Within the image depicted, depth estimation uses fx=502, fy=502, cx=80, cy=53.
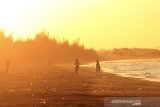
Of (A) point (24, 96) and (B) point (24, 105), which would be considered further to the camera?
(A) point (24, 96)

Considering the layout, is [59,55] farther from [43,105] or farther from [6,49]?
[43,105]

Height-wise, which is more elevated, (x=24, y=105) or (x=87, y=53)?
(x=87, y=53)

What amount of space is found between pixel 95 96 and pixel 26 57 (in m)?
74.2

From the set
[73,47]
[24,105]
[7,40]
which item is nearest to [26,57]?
[7,40]

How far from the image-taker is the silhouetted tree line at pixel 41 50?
321 feet

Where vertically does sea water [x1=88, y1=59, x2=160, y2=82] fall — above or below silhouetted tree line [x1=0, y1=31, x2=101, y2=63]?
below

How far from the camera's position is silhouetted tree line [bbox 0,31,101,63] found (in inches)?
3848

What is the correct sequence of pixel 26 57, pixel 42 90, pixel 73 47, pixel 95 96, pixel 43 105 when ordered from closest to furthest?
pixel 43 105 → pixel 95 96 → pixel 42 90 → pixel 26 57 → pixel 73 47

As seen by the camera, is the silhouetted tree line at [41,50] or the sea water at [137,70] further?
the silhouetted tree line at [41,50]

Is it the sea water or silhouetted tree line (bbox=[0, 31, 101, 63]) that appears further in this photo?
silhouetted tree line (bbox=[0, 31, 101, 63])

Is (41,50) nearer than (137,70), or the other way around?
(137,70)

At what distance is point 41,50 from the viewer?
111688 millimetres

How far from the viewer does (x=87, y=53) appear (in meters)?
134

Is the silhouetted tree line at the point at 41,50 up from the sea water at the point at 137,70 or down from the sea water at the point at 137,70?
up
